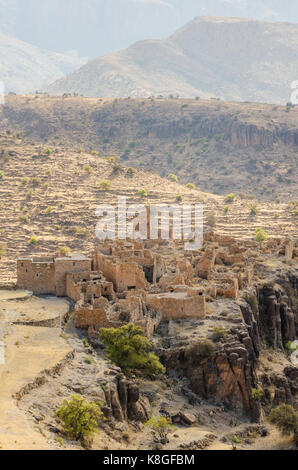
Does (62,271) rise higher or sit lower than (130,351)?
higher

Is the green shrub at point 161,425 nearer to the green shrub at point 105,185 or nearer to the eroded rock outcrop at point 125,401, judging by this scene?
the eroded rock outcrop at point 125,401

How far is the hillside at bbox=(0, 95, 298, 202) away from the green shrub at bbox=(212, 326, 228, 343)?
91728 mm

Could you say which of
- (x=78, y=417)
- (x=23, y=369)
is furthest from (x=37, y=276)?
(x=78, y=417)

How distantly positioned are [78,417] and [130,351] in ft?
32.8

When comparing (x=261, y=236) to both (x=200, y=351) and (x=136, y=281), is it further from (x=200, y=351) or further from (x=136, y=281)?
(x=200, y=351)

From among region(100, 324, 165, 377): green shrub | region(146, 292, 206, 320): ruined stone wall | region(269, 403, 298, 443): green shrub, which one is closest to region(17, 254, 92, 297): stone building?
region(146, 292, 206, 320): ruined stone wall

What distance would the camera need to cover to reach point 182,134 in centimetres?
16388

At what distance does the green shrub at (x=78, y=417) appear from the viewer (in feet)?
103

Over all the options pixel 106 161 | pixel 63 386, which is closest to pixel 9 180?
pixel 106 161

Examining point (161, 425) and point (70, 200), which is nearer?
point (161, 425)

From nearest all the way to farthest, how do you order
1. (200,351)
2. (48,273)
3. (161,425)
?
(161,425)
(200,351)
(48,273)

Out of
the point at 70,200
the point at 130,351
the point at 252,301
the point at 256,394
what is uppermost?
the point at 70,200

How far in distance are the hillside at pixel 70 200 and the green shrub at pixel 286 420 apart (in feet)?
137

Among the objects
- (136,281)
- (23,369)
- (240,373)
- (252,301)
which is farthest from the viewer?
(252,301)
